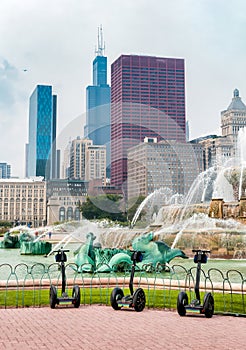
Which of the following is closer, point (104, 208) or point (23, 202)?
point (104, 208)

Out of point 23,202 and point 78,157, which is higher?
point 78,157

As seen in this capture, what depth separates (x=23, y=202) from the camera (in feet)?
494

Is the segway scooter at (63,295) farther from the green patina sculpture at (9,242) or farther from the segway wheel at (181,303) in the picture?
the green patina sculpture at (9,242)

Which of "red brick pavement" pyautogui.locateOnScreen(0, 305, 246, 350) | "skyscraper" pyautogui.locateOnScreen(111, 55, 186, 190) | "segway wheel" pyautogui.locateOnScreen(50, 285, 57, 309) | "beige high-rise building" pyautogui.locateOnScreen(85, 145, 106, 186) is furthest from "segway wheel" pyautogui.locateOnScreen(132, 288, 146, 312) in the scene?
"skyscraper" pyautogui.locateOnScreen(111, 55, 186, 190)

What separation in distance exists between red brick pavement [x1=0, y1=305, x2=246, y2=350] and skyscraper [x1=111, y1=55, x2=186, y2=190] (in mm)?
99785

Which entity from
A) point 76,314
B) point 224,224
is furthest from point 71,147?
point 76,314

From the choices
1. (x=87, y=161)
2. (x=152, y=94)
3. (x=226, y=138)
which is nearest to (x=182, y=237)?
(x=87, y=161)

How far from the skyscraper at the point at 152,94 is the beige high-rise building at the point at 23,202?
37486mm

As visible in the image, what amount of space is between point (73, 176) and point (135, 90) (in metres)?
55.8

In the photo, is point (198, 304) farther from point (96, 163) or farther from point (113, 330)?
point (96, 163)

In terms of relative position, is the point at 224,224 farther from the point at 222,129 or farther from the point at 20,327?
the point at 222,129

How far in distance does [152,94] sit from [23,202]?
171 ft

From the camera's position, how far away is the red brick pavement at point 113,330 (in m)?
6.84

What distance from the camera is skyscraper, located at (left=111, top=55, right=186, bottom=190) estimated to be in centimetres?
11821
